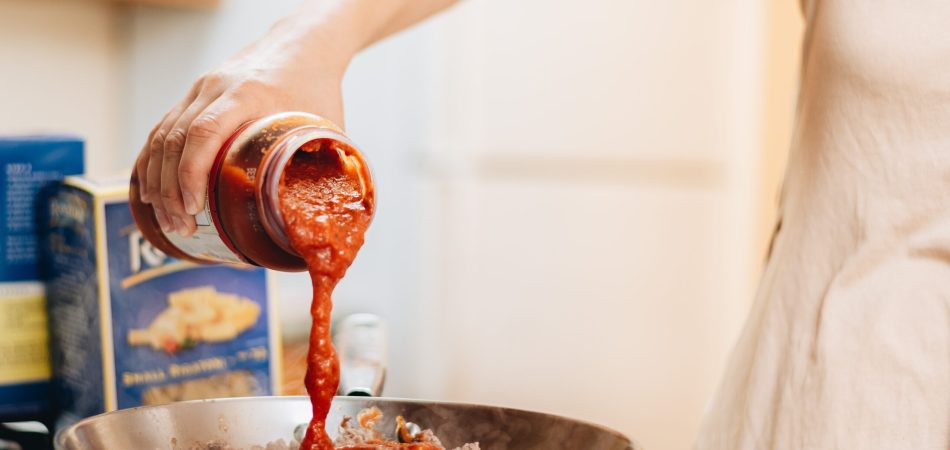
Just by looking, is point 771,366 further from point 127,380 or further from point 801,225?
point 127,380

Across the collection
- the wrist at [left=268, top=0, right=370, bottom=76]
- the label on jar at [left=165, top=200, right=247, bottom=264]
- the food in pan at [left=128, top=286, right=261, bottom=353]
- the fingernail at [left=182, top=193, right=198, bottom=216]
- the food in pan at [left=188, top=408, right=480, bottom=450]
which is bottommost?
the food in pan at [left=188, top=408, right=480, bottom=450]

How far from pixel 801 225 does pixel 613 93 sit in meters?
1.78

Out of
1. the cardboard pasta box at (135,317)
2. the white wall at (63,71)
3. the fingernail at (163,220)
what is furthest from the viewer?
the white wall at (63,71)

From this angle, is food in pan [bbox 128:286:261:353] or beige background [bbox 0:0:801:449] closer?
food in pan [bbox 128:286:261:353]

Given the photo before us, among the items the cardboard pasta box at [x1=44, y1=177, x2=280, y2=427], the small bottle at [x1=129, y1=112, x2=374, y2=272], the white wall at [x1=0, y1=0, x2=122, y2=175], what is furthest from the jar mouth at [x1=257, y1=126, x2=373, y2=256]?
the white wall at [x1=0, y1=0, x2=122, y2=175]

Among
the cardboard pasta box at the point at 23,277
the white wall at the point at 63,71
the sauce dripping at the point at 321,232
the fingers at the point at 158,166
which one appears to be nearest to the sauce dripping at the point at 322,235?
the sauce dripping at the point at 321,232

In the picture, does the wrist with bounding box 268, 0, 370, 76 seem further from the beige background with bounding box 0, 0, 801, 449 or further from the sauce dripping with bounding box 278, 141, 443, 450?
the beige background with bounding box 0, 0, 801, 449

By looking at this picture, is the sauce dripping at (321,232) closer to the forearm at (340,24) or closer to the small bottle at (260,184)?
the small bottle at (260,184)

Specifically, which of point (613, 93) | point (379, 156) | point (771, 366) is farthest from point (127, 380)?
point (613, 93)

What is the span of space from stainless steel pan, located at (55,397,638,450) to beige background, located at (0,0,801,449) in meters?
1.68

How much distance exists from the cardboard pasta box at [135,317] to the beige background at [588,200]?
4.66 feet

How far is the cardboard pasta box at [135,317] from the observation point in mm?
914

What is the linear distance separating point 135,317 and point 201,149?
0.31 meters

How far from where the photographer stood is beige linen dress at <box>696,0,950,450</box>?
0.76 meters
